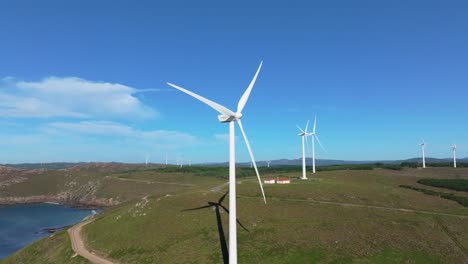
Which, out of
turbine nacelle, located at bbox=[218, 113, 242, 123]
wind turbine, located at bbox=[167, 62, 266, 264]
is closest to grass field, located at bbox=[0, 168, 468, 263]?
wind turbine, located at bbox=[167, 62, 266, 264]

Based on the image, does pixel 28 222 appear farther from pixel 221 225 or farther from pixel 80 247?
pixel 221 225

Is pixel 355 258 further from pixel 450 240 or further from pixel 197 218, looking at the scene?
pixel 197 218

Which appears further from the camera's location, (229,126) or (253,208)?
(253,208)

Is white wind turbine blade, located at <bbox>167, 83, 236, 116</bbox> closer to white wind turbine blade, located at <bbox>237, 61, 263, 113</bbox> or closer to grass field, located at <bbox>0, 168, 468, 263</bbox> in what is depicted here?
white wind turbine blade, located at <bbox>237, 61, 263, 113</bbox>

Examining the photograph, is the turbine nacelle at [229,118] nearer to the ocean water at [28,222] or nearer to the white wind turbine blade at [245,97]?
the white wind turbine blade at [245,97]

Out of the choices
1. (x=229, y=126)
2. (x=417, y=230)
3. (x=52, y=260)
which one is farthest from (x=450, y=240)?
(x=52, y=260)

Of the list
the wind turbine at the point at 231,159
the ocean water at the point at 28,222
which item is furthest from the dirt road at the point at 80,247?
the wind turbine at the point at 231,159
